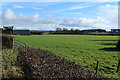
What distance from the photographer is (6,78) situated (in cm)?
532

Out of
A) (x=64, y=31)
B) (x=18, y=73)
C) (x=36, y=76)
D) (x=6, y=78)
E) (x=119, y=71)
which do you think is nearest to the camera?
(x=36, y=76)

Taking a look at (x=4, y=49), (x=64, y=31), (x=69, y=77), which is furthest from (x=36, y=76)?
(x=64, y=31)

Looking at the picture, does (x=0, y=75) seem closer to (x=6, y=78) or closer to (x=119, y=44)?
(x=6, y=78)

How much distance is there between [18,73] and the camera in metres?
5.71

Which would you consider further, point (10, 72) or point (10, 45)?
point (10, 45)

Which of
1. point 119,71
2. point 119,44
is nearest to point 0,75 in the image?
point 119,71

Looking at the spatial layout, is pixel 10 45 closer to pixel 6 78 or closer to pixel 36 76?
pixel 6 78

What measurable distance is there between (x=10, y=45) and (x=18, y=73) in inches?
253

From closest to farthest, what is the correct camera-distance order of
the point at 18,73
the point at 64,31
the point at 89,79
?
the point at 89,79, the point at 18,73, the point at 64,31

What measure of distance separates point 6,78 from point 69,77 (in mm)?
2452

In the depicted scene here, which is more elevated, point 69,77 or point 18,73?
point 69,77

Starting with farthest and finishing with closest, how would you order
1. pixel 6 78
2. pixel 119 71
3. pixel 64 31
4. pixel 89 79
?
pixel 64 31
pixel 119 71
pixel 6 78
pixel 89 79

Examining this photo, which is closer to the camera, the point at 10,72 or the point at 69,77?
the point at 69,77

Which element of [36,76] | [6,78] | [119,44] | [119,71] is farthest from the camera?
[119,44]
